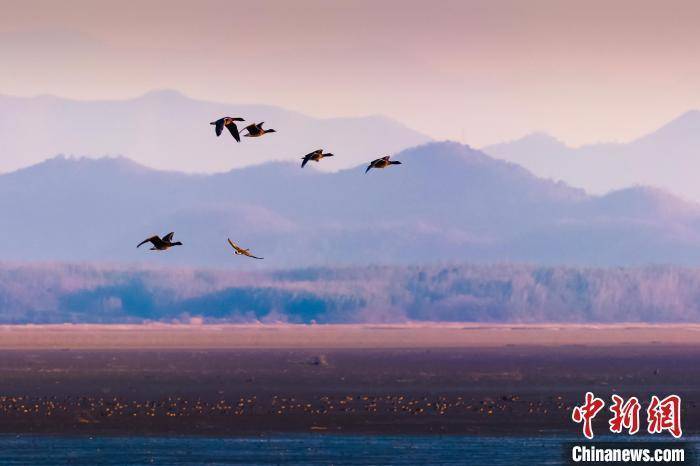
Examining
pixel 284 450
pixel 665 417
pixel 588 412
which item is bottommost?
pixel 284 450

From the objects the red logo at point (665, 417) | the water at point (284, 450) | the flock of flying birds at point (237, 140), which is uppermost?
the flock of flying birds at point (237, 140)

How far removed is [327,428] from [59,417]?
421 inches

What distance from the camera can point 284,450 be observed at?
60.3m

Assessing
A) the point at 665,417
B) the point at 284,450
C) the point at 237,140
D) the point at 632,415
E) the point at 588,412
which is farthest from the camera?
the point at 588,412

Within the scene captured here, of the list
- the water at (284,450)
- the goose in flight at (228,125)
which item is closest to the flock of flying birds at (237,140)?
the goose in flight at (228,125)

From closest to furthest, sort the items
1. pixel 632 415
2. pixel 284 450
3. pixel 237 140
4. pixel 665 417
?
pixel 237 140 → pixel 284 450 → pixel 665 417 → pixel 632 415

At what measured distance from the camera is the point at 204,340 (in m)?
190

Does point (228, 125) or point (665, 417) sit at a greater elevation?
point (228, 125)

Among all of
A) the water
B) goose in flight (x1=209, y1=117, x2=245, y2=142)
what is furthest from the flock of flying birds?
the water

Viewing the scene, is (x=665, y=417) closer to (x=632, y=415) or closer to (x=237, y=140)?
(x=632, y=415)

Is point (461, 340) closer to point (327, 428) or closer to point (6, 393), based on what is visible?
point (6, 393)

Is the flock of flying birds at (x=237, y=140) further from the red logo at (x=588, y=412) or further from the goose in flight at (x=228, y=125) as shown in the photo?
the red logo at (x=588, y=412)

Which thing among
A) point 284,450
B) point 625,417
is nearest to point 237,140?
point 284,450

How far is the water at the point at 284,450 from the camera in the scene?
189 feet
